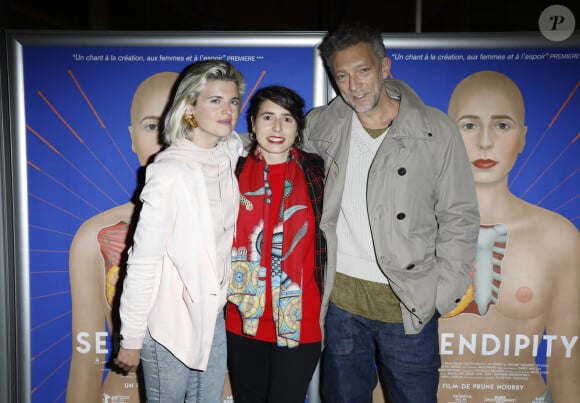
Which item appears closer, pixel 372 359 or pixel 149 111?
pixel 372 359

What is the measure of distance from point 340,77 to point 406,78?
564 mm

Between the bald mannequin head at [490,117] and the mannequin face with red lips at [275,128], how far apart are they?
3.29 ft

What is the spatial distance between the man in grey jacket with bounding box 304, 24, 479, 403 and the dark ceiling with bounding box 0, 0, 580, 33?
262cm

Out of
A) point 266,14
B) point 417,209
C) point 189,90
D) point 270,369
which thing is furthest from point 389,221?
point 266,14

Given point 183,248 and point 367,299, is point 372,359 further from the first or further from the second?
point 183,248

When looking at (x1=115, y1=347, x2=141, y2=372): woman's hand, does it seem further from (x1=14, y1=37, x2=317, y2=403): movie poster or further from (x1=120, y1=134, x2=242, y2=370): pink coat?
(x1=14, y1=37, x2=317, y2=403): movie poster

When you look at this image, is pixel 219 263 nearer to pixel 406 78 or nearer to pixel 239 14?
pixel 406 78

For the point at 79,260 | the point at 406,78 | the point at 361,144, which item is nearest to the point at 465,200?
the point at 361,144

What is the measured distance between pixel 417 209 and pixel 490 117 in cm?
83

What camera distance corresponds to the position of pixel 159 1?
700cm

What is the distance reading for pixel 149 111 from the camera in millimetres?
2533

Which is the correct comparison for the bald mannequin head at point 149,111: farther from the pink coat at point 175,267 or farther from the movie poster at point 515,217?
the movie poster at point 515,217

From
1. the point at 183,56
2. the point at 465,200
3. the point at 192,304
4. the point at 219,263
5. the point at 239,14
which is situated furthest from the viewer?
the point at 239,14

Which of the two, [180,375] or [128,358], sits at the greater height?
[128,358]
